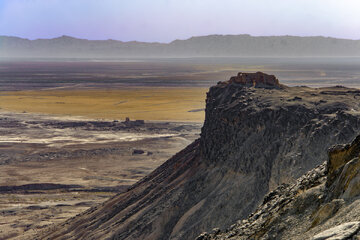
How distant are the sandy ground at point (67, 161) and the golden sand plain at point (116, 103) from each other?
7.03 m

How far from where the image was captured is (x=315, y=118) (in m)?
19.9

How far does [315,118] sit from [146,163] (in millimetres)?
26436

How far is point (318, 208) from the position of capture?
8.94 meters

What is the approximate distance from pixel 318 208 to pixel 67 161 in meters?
39.1

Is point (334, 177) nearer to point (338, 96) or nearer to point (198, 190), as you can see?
point (198, 190)

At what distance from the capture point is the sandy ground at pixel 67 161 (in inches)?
1284

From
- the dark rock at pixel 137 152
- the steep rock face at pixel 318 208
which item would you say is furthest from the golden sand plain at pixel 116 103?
the steep rock face at pixel 318 208

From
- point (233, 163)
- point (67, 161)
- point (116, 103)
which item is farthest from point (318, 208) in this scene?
point (116, 103)

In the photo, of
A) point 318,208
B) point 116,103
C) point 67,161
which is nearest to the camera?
point 318,208

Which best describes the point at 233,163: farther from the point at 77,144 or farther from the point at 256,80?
the point at 77,144

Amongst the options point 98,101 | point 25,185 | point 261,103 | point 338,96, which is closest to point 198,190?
point 261,103

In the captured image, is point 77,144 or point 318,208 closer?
point 318,208

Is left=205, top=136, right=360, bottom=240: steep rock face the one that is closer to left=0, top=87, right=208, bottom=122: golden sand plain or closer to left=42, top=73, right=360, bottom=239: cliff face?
left=42, top=73, right=360, bottom=239: cliff face

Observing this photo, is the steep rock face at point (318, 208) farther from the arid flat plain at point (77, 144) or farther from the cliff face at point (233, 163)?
the arid flat plain at point (77, 144)
